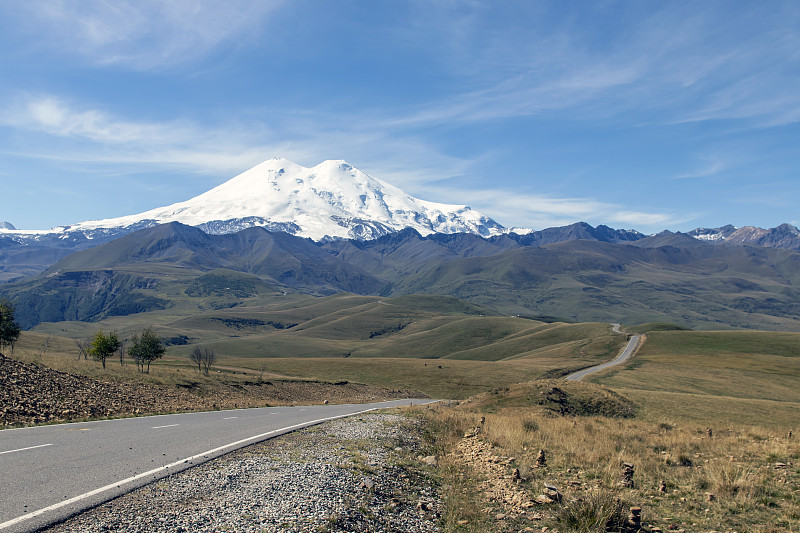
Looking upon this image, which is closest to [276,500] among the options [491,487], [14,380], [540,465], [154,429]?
[491,487]

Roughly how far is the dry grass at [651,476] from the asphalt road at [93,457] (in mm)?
6943

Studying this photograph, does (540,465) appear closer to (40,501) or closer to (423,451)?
(423,451)

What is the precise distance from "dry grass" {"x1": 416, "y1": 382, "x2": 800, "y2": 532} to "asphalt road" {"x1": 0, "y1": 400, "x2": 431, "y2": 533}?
273 inches

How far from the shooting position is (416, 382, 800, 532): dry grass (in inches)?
428

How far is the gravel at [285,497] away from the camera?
8.92 metres

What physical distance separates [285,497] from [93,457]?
19.2 ft

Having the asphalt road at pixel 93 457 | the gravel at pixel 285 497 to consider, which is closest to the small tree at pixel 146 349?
the asphalt road at pixel 93 457

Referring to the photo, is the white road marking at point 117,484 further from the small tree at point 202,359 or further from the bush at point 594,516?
the small tree at point 202,359

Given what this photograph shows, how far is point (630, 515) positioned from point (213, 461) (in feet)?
33.3

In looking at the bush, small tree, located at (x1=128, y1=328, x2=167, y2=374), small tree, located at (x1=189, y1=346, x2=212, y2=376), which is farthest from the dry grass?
small tree, located at (x1=128, y1=328, x2=167, y2=374)

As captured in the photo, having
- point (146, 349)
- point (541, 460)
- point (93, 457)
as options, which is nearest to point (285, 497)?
point (93, 457)

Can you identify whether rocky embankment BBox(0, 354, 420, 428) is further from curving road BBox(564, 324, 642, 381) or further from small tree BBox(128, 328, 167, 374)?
curving road BBox(564, 324, 642, 381)

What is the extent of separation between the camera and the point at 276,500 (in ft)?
34.4

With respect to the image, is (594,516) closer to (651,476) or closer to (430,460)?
(651,476)
